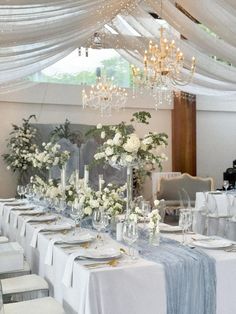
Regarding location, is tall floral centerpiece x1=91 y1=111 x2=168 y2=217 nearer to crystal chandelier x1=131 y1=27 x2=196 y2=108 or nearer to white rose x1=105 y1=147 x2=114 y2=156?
white rose x1=105 y1=147 x2=114 y2=156

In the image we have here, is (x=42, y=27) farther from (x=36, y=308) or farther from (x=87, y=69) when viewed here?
(x=87, y=69)

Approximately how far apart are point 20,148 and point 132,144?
23.7 ft

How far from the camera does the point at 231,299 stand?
2.98 meters

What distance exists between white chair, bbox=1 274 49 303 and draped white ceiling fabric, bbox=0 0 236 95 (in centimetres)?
188

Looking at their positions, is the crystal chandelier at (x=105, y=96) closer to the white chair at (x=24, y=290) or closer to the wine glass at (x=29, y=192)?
the wine glass at (x=29, y=192)

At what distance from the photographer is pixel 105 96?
10.1m

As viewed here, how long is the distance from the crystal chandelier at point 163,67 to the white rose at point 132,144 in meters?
Result: 3.11

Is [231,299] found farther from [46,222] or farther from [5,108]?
[5,108]

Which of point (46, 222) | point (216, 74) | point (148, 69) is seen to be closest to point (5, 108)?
point (148, 69)

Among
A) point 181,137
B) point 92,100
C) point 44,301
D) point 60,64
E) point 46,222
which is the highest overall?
point 60,64

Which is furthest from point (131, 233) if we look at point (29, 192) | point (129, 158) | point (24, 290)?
point (29, 192)

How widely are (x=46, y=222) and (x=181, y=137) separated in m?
8.26

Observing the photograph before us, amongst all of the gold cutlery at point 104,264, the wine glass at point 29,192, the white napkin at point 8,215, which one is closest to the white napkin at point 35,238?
the gold cutlery at point 104,264

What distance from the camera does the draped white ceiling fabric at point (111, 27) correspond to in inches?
144
